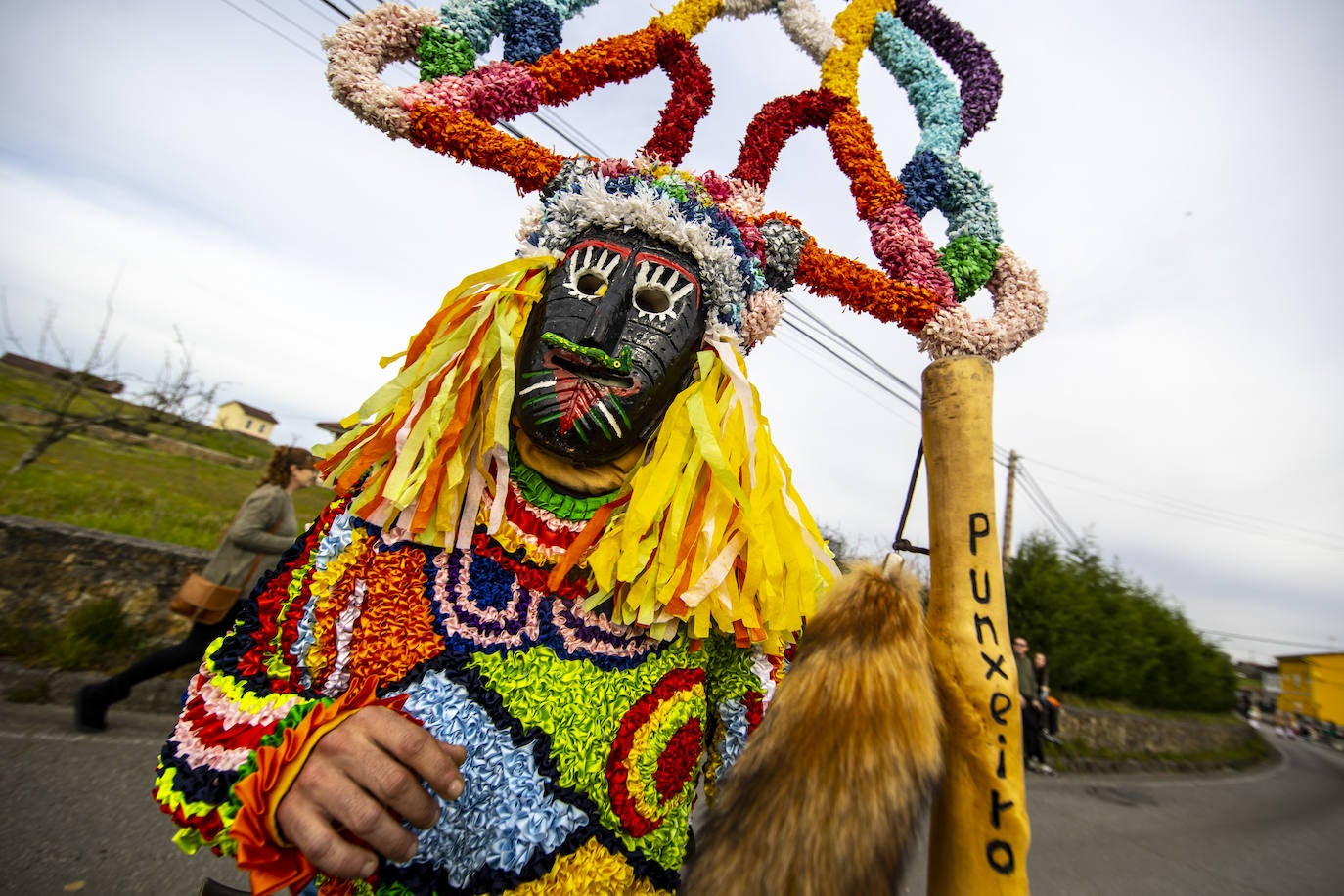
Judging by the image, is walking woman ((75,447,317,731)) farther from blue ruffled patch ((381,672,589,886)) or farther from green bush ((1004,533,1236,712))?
green bush ((1004,533,1236,712))

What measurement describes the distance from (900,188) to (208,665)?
2.07 metres

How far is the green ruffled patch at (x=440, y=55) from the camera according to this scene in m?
1.74

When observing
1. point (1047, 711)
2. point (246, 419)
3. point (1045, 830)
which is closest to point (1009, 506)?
point (1047, 711)

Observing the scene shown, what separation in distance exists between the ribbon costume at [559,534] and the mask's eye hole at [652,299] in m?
0.01

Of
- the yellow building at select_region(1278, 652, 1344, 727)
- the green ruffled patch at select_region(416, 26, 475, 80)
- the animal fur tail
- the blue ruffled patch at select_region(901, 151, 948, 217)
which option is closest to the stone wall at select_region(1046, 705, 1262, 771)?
the blue ruffled patch at select_region(901, 151, 948, 217)

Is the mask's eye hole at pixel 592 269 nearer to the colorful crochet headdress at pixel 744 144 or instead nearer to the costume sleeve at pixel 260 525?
the colorful crochet headdress at pixel 744 144

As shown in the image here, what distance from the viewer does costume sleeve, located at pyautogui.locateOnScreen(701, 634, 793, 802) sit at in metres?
1.23

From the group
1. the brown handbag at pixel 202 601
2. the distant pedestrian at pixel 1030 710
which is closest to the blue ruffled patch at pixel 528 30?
the brown handbag at pixel 202 601

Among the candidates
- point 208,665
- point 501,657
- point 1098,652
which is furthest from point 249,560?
point 1098,652

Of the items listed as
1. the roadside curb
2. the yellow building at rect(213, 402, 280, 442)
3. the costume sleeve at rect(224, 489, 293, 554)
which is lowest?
the roadside curb

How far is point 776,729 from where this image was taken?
2.64ft

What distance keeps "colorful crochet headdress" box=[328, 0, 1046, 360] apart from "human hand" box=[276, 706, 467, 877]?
1058mm

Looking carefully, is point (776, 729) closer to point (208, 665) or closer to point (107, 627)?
point (208, 665)

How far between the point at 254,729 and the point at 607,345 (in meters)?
0.90
